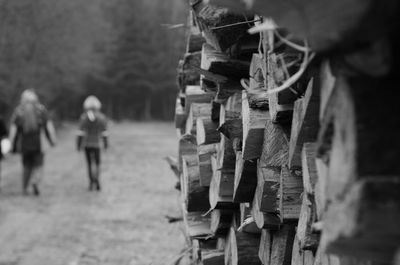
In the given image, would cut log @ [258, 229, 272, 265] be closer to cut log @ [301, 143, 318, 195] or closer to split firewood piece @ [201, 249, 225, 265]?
split firewood piece @ [201, 249, 225, 265]

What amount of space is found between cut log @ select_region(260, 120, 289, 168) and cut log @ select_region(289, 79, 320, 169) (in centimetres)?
27

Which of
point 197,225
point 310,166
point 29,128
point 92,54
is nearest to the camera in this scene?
point 310,166

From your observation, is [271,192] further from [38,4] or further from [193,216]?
[38,4]

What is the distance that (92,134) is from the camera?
10.7 metres

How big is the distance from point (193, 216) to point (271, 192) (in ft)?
5.08

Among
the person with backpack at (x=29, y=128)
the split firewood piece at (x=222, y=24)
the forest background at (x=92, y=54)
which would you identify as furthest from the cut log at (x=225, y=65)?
the person with backpack at (x=29, y=128)

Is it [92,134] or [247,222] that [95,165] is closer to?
[92,134]

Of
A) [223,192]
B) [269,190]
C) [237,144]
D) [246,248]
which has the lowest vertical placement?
[246,248]

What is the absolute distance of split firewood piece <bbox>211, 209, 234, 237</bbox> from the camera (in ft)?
10.1

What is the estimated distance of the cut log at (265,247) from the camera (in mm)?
2445

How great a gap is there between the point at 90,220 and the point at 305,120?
690 cm

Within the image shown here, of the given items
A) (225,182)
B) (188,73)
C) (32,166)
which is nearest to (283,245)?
(225,182)

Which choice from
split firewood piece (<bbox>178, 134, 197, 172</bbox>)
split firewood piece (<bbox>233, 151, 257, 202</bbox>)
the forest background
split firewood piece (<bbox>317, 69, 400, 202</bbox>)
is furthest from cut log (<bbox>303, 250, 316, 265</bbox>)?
the forest background

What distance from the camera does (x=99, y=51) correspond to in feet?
139
